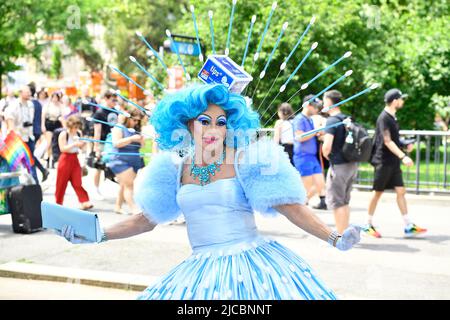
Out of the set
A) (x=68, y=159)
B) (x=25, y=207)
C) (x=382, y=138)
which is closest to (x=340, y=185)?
(x=382, y=138)

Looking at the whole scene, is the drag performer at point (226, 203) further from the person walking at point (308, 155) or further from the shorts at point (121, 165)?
the person walking at point (308, 155)

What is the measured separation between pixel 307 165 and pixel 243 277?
670cm

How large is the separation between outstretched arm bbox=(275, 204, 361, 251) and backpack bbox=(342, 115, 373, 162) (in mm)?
4458

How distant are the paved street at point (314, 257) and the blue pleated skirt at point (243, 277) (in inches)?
89.6

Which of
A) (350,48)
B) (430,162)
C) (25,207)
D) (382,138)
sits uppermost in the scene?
(350,48)

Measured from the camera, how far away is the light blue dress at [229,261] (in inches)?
128

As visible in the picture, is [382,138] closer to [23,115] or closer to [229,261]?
[229,261]

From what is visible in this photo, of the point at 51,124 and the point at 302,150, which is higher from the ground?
the point at 51,124

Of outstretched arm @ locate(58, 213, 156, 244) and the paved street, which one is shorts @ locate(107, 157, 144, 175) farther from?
outstretched arm @ locate(58, 213, 156, 244)

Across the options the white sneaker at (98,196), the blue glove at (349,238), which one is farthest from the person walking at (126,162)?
the blue glove at (349,238)

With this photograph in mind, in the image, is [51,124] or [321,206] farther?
[51,124]

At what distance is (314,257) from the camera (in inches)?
274
